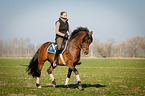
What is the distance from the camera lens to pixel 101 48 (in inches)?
3617

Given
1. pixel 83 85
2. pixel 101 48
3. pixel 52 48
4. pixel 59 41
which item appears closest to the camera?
pixel 59 41

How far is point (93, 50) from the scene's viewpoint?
97000 mm

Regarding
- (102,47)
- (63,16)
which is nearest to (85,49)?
(63,16)

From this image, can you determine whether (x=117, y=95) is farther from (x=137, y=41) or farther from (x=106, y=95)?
(x=137, y=41)

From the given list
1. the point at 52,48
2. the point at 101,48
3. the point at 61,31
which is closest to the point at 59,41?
the point at 61,31

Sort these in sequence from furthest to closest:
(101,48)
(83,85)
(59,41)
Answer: (101,48) → (83,85) → (59,41)

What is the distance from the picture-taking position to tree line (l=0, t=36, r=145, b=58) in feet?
302

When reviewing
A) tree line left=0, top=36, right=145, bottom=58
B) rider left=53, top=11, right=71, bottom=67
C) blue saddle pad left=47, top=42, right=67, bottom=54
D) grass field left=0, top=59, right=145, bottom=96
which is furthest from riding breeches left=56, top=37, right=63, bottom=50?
tree line left=0, top=36, right=145, bottom=58

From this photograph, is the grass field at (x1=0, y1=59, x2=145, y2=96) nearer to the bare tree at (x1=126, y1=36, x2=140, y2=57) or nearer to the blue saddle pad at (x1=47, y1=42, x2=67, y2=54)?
the blue saddle pad at (x1=47, y1=42, x2=67, y2=54)

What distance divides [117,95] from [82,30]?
4069 mm

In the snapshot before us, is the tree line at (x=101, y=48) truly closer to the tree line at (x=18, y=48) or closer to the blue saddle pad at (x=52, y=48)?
the tree line at (x=18, y=48)

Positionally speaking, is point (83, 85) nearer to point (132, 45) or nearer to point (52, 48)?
point (52, 48)

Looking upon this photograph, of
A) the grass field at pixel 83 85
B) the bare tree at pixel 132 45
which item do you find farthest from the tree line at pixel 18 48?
the grass field at pixel 83 85

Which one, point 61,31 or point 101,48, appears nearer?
point 61,31
